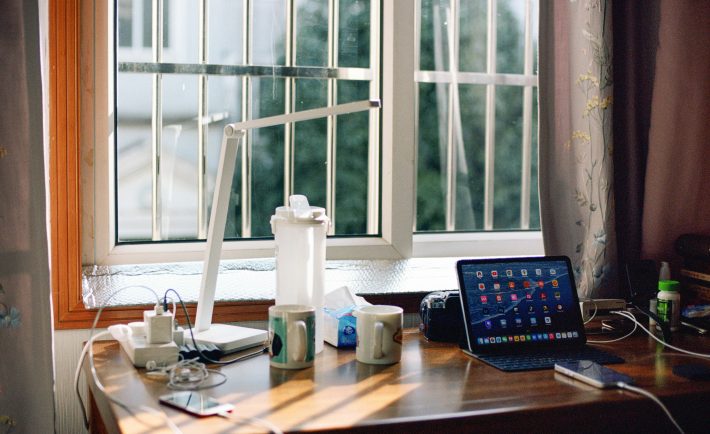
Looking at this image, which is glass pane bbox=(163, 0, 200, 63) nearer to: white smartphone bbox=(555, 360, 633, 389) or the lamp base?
the lamp base

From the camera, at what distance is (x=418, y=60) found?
2.22 m

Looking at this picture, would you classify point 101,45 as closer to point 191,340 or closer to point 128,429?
point 191,340

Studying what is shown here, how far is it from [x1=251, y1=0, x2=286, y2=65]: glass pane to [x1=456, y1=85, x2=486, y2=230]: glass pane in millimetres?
549

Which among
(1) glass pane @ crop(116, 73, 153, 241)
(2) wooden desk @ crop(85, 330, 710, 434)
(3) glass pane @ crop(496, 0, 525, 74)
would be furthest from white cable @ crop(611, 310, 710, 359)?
(1) glass pane @ crop(116, 73, 153, 241)

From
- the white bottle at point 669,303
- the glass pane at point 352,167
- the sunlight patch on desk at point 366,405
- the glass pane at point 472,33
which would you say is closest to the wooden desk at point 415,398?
the sunlight patch on desk at point 366,405

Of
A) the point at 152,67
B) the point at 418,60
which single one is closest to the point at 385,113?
the point at 418,60

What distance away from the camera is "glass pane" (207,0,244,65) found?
2025 mm

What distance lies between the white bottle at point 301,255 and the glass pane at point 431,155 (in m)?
0.76

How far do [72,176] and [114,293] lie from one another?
26 centimetres

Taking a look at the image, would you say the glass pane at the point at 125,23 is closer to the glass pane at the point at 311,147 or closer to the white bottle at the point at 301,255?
the glass pane at the point at 311,147

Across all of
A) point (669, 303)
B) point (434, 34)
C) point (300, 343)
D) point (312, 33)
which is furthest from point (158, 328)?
point (434, 34)

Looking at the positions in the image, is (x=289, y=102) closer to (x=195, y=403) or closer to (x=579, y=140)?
(x=579, y=140)

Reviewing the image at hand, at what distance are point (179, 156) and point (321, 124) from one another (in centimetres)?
39

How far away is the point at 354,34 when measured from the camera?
2139 millimetres
